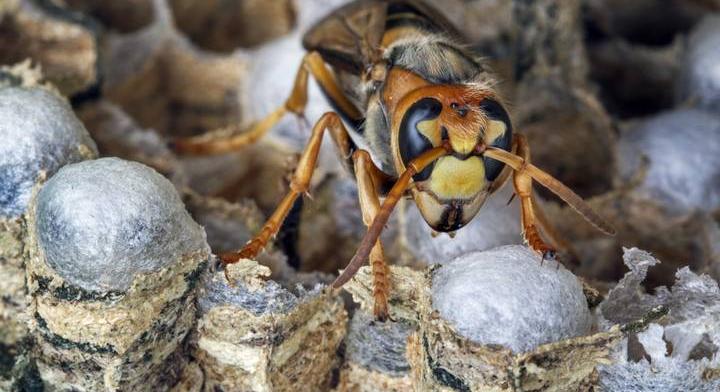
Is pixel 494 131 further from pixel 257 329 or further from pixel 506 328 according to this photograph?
pixel 257 329

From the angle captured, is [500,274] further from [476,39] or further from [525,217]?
[476,39]

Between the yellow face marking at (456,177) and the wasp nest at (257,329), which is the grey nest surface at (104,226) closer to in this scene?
the wasp nest at (257,329)

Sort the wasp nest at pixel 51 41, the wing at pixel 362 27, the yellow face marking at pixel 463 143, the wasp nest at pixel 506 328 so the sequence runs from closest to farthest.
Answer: the wasp nest at pixel 506 328
the yellow face marking at pixel 463 143
the wing at pixel 362 27
the wasp nest at pixel 51 41

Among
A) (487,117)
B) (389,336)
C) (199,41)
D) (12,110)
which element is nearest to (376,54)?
(487,117)

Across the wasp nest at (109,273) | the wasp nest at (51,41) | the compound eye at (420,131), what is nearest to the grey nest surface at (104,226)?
the wasp nest at (109,273)

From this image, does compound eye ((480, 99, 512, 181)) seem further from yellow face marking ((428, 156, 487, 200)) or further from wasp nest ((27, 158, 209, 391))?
wasp nest ((27, 158, 209, 391))

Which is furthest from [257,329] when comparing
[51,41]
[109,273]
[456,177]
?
[51,41]

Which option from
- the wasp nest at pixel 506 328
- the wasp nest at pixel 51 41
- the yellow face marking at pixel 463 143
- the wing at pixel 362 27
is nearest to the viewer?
the wasp nest at pixel 506 328
